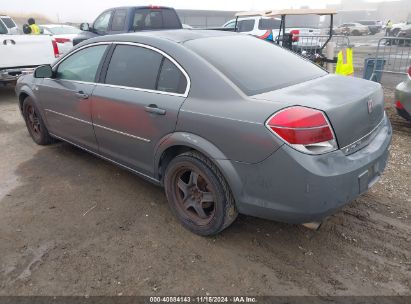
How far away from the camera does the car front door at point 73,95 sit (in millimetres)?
3795

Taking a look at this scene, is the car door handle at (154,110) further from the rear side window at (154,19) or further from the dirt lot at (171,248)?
the rear side window at (154,19)

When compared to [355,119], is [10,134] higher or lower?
lower

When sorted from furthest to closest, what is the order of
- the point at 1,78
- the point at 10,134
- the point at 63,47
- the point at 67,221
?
the point at 63,47
the point at 1,78
the point at 10,134
the point at 67,221

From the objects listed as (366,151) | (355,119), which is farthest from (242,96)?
(366,151)

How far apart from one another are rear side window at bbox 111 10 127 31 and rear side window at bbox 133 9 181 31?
0.98 ft

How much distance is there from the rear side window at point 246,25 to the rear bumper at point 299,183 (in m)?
12.0

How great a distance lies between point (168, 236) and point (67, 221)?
3.24 ft

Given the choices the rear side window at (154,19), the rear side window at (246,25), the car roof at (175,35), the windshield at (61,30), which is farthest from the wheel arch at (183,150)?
the windshield at (61,30)

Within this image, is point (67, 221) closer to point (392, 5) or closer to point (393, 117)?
point (393, 117)

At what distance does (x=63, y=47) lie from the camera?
11.2m

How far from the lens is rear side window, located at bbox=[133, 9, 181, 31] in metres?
9.11

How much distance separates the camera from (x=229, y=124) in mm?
2533

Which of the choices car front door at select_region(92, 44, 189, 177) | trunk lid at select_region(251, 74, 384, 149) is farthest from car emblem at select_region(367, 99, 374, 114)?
car front door at select_region(92, 44, 189, 177)

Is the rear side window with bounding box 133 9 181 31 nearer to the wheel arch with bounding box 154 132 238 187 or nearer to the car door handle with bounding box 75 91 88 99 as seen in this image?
the car door handle with bounding box 75 91 88 99
